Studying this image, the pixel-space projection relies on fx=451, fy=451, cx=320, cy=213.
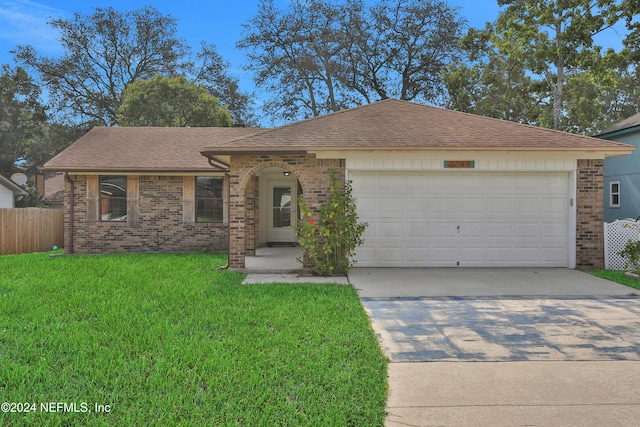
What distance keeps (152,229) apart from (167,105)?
42.8ft

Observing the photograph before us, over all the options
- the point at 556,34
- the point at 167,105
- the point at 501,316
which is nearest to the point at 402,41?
the point at 556,34

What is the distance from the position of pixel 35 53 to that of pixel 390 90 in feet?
74.3

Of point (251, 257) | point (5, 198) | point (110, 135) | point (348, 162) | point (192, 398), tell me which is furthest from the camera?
point (5, 198)

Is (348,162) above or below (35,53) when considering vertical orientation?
below

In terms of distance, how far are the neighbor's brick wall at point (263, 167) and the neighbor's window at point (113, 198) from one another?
607cm

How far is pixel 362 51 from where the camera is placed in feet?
91.4

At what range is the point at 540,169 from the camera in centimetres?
1036

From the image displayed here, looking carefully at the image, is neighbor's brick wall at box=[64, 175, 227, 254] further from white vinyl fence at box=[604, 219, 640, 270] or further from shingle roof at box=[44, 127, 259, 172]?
white vinyl fence at box=[604, 219, 640, 270]

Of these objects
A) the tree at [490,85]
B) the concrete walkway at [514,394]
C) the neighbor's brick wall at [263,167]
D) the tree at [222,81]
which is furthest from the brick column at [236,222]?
the tree at [222,81]

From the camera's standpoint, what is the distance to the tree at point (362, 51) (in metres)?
27.7

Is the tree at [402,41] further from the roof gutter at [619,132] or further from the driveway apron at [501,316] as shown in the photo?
the driveway apron at [501,316]

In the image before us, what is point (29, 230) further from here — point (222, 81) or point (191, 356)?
point (222, 81)

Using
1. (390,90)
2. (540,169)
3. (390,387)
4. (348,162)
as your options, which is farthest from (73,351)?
(390,90)

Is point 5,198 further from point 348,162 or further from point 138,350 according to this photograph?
point 138,350
